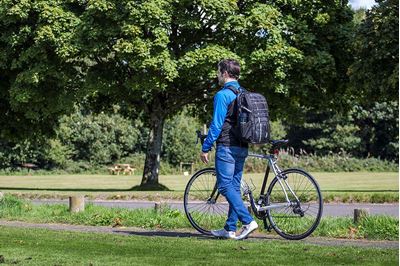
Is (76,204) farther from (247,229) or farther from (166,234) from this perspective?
(247,229)

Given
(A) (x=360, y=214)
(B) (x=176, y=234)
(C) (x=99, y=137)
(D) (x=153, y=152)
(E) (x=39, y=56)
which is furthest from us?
(C) (x=99, y=137)

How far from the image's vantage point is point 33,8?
1093 inches

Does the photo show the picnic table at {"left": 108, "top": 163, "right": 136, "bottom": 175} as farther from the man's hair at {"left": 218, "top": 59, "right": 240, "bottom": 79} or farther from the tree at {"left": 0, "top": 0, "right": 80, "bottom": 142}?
the man's hair at {"left": 218, "top": 59, "right": 240, "bottom": 79}

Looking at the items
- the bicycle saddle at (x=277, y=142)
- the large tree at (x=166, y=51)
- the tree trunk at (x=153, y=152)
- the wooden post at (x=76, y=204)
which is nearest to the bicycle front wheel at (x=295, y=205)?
the bicycle saddle at (x=277, y=142)

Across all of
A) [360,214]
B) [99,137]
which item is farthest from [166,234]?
[99,137]

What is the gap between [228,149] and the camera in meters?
9.23

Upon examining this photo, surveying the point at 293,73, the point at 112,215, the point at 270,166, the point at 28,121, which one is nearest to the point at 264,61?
the point at 293,73

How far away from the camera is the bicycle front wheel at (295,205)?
9195mm

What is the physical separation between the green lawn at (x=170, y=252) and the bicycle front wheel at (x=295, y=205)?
41 centimetres

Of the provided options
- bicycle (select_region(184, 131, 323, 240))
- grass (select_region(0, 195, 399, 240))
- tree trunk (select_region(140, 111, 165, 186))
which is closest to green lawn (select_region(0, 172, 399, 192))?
tree trunk (select_region(140, 111, 165, 186))

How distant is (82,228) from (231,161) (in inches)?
119

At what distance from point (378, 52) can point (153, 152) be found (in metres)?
9.27

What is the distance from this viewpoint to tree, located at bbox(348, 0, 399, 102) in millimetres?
25859

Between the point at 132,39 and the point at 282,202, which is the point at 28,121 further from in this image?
the point at 282,202
